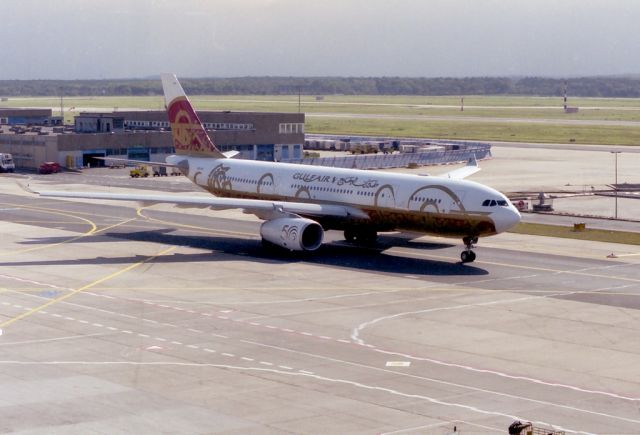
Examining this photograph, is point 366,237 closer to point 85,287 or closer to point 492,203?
point 492,203

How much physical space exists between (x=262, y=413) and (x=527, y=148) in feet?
471

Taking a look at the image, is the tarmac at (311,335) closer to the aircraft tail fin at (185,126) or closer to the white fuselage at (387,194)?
the white fuselage at (387,194)

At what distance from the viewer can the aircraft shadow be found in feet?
197

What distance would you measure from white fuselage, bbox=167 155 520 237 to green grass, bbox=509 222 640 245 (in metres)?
15.2

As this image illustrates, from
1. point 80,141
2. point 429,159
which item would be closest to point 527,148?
point 429,159

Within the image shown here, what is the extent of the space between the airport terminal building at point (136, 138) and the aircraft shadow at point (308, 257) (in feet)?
191

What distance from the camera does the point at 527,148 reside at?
16975 centimetres

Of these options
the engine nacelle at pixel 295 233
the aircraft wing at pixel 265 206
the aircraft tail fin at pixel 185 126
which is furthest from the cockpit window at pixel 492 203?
the aircraft tail fin at pixel 185 126

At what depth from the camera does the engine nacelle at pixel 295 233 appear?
6306cm

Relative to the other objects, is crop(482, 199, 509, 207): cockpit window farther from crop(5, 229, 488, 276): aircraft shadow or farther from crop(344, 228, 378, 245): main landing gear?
crop(344, 228, 378, 245): main landing gear

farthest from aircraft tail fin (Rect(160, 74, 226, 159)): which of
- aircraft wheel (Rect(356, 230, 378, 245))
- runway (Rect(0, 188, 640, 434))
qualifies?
aircraft wheel (Rect(356, 230, 378, 245))

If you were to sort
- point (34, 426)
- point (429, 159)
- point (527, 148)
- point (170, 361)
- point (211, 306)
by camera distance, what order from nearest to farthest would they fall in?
point (34, 426) < point (170, 361) < point (211, 306) < point (429, 159) < point (527, 148)

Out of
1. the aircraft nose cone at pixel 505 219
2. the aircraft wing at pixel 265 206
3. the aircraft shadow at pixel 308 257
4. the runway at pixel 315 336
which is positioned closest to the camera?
the runway at pixel 315 336

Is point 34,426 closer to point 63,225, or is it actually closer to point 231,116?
point 63,225
